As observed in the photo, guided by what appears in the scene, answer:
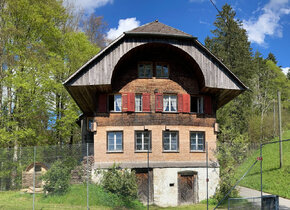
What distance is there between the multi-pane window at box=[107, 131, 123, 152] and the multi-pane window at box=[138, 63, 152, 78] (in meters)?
4.46

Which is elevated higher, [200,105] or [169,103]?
[169,103]

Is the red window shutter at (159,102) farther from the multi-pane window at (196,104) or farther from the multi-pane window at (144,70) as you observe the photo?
the multi-pane window at (196,104)

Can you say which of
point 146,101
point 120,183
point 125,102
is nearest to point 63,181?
point 120,183

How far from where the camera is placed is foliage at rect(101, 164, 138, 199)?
17.4 metres

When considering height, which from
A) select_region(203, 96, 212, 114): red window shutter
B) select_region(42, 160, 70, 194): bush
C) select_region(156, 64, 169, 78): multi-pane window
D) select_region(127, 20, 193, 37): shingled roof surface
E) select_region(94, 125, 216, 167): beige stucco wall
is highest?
select_region(127, 20, 193, 37): shingled roof surface

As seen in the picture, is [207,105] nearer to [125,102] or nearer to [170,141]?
[170,141]

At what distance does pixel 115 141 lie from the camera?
19844mm

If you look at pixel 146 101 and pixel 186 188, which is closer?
pixel 186 188

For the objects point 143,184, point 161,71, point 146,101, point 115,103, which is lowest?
point 143,184

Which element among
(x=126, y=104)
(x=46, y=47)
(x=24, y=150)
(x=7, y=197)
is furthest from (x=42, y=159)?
(x=46, y=47)

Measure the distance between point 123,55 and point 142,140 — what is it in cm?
597

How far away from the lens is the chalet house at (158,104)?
1906 cm

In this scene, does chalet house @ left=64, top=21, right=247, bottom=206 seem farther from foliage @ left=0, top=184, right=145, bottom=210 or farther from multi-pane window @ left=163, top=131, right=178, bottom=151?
foliage @ left=0, top=184, right=145, bottom=210

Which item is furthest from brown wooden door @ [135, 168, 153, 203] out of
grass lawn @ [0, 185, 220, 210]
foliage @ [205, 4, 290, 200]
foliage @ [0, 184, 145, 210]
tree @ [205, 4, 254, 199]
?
tree @ [205, 4, 254, 199]
